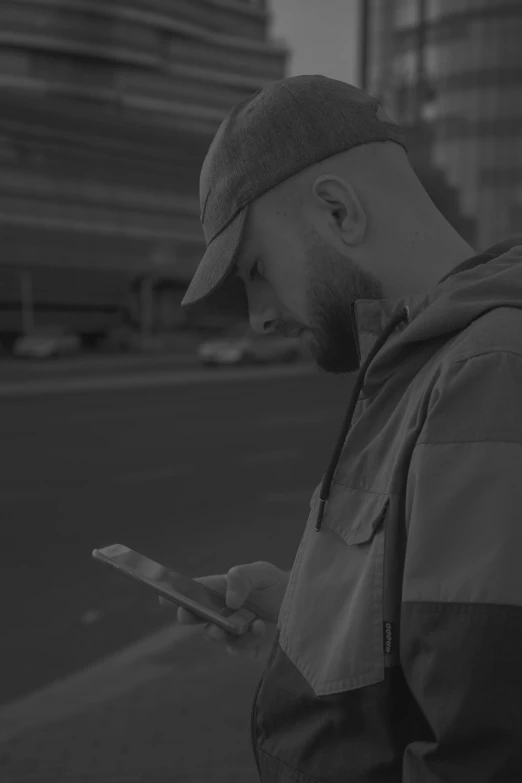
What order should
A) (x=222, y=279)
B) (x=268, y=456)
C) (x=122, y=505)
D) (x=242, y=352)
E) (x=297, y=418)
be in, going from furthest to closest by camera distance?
(x=242, y=352) < (x=297, y=418) < (x=268, y=456) < (x=122, y=505) < (x=222, y=279)

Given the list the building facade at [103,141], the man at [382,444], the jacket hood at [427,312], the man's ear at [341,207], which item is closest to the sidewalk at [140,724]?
the man at [382,444]

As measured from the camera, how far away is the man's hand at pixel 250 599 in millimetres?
1752

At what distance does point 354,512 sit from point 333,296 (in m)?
0.32

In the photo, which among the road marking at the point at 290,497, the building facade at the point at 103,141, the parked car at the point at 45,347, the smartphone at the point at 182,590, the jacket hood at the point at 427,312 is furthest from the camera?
the building facade at the point at 103,141

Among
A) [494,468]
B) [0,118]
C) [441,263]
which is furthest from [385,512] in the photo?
[0,118]

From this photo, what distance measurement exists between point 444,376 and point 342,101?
54cm

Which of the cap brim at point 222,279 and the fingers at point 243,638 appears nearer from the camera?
the cap brim at point 222,279

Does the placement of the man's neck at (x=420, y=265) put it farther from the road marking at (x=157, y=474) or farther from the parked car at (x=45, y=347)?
the parked car at (x=45, y=347)

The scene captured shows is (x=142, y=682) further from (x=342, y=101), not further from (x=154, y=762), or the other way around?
(x=342, y=101)

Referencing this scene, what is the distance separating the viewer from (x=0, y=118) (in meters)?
50.8

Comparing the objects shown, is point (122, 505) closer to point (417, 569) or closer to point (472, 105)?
point (417, 569)

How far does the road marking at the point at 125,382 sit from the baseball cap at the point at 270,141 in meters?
16.4

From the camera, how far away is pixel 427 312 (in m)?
1.11

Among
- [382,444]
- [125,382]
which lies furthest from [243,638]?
[125,382]
